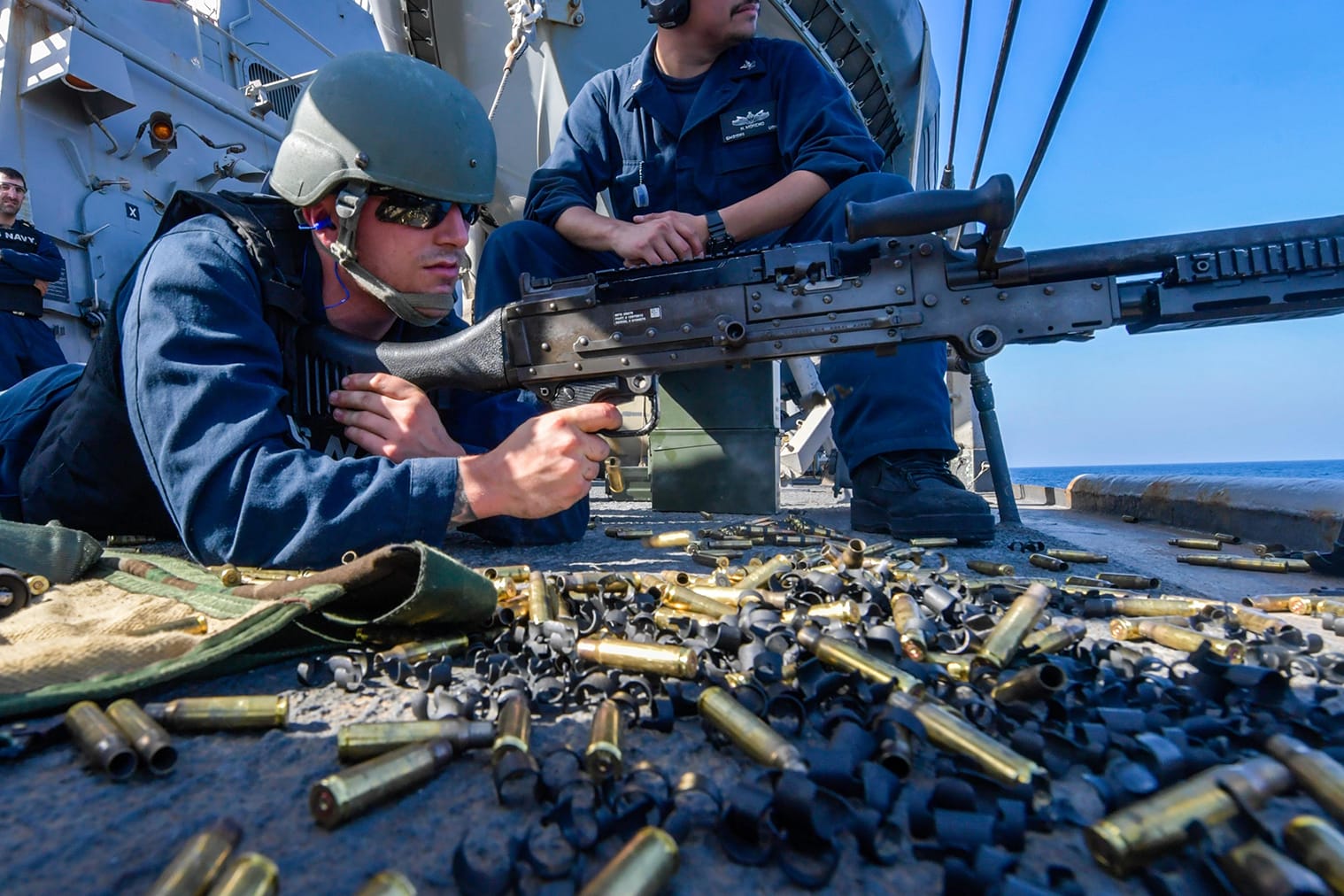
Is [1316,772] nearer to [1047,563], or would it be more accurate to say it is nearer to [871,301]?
[1047,563]

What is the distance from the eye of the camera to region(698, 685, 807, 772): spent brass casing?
1.02 meters

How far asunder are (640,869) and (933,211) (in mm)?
2104

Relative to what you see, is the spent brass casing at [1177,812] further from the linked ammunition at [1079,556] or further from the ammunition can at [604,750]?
the linked ammunition at [1079,556]

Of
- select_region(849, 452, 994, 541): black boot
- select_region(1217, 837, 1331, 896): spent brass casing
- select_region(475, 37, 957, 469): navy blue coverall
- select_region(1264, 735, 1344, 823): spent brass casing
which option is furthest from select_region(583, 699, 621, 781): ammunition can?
select_region(475, 37, 957, 469): navy blue coverall

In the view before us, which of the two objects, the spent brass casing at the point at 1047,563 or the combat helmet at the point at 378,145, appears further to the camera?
the spent brass casing at the point at 1047,563

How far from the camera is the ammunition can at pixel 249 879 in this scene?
2.43 feet

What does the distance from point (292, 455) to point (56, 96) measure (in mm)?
9768

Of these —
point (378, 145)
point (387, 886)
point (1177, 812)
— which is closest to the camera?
point (387, 886)

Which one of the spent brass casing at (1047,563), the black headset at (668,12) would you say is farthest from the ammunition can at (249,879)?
the black headset at (668,12)

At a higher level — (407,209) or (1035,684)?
(407,209)

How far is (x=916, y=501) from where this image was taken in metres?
2.98

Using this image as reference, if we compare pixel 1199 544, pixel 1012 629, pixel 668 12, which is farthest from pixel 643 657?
pixel 668 12

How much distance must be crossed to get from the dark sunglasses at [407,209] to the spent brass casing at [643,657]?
1665mm

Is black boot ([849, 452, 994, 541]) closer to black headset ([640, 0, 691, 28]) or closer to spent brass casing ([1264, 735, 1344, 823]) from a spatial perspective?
spent brass casing ([1264, 735, 1344, 823])
